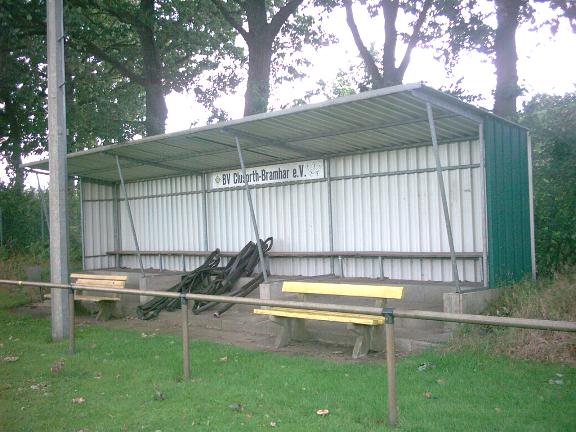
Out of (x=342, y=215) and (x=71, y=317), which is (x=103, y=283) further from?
(x=342, y=215)

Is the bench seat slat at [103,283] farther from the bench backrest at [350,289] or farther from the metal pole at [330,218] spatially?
the bench backrest at [350,289]

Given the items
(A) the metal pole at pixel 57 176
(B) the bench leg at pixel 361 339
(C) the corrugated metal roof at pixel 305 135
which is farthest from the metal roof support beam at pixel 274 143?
(B) the bench leg at pixel 361 339

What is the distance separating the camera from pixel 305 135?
11.0 meters

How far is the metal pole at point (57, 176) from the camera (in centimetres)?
986

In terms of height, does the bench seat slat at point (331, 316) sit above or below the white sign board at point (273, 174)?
below

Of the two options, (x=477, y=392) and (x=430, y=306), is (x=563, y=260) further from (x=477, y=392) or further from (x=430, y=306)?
(x=477, y=392)

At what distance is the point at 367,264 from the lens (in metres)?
12.1

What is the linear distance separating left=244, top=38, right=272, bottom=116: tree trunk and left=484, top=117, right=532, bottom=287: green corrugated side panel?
897cm

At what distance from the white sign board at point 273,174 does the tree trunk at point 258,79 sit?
367cm

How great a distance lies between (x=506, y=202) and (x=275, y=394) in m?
5.15

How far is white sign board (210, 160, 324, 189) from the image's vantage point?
12906 mm

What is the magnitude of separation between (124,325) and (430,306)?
526 cm

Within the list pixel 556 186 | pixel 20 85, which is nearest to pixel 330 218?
pixel 556 186

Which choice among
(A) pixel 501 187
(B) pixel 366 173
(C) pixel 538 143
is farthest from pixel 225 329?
(C) pixel 538 143
